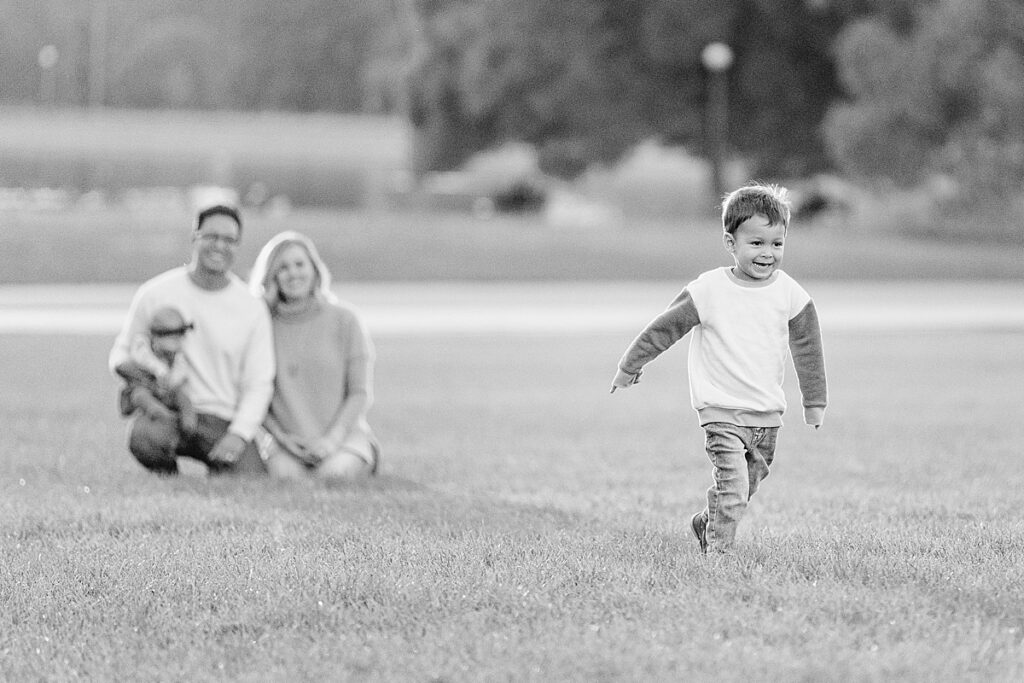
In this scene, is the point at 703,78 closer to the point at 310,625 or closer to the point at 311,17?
the point at 311,17

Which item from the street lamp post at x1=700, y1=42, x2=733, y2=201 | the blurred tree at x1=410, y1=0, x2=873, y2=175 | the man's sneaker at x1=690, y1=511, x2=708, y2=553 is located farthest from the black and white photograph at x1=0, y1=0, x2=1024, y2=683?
the street lamp post at x1=700, y1=42, x2=733, y2=201

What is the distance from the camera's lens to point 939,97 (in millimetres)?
30781

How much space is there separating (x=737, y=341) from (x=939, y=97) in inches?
1082

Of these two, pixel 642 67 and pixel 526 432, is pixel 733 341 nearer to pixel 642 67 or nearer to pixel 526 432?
pixel 526 432

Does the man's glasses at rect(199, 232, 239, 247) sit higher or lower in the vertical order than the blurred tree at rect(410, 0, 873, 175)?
lower

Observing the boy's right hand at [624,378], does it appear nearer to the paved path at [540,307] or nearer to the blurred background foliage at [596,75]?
the paved path at [540,307]

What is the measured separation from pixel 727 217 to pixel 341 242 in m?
24.2

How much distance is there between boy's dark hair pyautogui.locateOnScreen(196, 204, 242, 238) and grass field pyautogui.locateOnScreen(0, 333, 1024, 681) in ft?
3.97

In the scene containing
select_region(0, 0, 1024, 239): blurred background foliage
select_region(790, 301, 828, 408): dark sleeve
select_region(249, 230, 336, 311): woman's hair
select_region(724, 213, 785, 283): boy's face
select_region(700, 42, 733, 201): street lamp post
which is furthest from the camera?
select_region(700, 42, 733, 201): street lamp post

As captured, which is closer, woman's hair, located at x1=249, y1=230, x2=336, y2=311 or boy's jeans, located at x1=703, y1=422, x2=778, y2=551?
boy's jeans, located at x1=703, y1=422, x2=778, y2=551

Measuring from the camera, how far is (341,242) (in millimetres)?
28781

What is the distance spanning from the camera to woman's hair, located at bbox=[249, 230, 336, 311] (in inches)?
279

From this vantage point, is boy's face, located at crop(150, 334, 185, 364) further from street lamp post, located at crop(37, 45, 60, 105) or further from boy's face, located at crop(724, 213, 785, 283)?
street lamp post, located at crop(37, 45, 60, 105)

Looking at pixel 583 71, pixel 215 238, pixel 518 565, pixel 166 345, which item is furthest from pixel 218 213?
pixel 583 71
